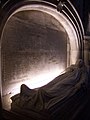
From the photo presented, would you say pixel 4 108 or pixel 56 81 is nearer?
pixel 4 108

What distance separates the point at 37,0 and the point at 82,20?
233 centimetres

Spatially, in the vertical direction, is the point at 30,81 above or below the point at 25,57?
below

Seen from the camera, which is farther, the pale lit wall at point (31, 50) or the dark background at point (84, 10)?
the dark background at point (84, 10)

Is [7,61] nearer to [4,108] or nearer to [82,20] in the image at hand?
[4,108]

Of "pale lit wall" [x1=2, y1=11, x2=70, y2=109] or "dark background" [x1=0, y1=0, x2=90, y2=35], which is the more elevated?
"dark background" [x1=0, y1=0, x2=90, y2=35]

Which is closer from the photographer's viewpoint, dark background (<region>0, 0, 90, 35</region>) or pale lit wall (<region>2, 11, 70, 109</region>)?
pale lit wall (<region>2, 11, 70, 109</region>)

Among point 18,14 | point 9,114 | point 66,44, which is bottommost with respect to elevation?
point 9,114

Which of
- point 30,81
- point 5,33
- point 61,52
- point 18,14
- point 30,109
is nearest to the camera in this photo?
point 30,109

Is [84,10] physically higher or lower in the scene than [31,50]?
higher

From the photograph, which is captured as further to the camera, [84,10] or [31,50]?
[84,10]

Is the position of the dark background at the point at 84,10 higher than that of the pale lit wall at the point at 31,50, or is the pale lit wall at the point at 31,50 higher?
the dark background at the point at 84,10

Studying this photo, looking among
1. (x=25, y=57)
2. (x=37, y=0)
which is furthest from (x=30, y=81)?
(x=37, y=0)

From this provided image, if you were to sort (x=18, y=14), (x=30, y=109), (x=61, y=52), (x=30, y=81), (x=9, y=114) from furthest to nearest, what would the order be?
(x=61, y=52), (x=30, y=81), (x=18, y=14), (x=9, y=114), (x=30, y=109)

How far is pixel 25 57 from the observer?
4.62 meters
